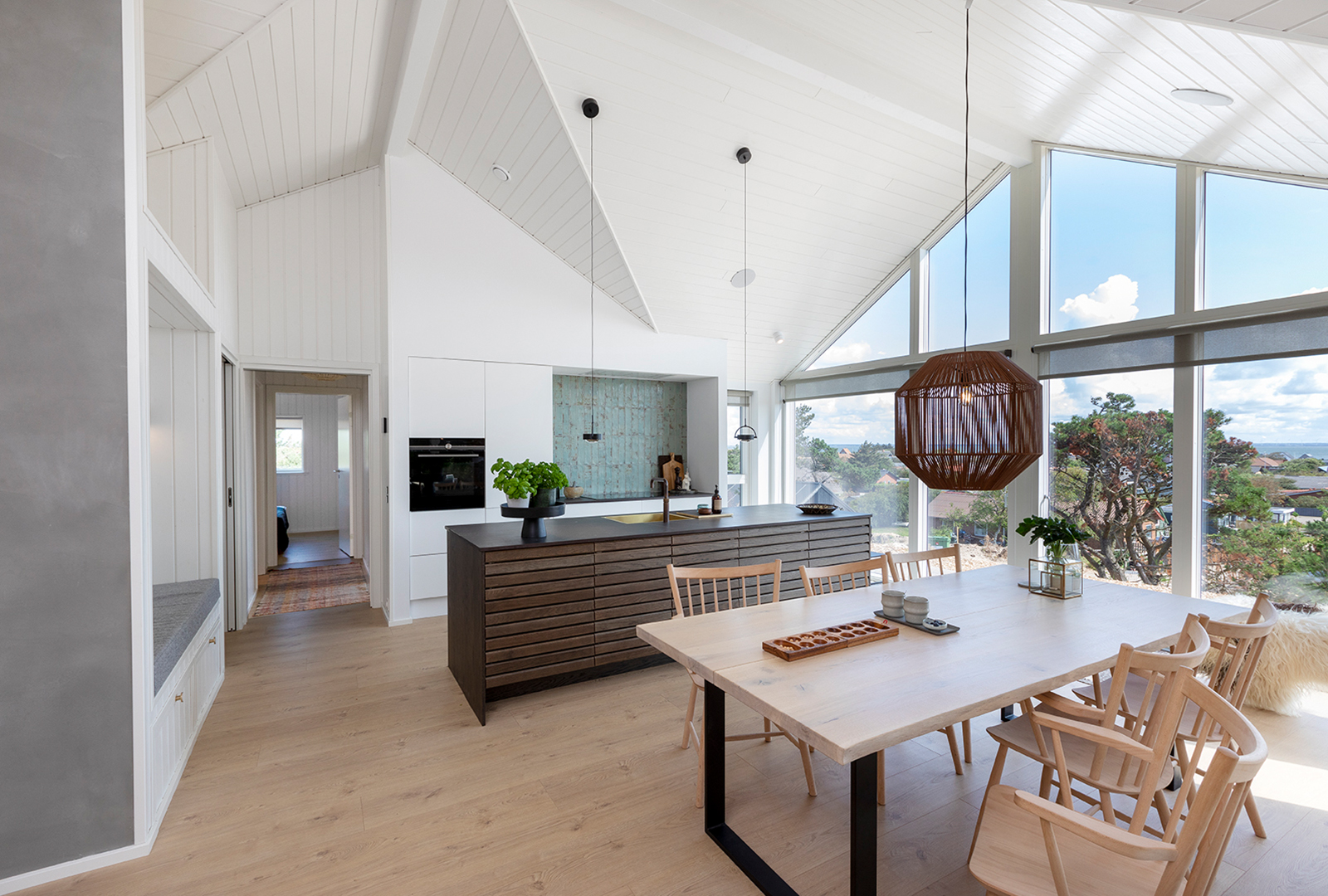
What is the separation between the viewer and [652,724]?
10.0 feet

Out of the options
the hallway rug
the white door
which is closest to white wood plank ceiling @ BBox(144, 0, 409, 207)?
the hallway rug

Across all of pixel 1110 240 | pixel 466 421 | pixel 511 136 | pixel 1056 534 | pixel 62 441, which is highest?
pixel 511 136

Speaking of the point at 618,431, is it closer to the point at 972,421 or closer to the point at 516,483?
the point at 516,483

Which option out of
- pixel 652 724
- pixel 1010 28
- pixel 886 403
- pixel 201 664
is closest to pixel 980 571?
pixel 652 724

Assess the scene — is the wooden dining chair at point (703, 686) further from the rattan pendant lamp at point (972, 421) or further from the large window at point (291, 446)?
the large window at point (291, 446)

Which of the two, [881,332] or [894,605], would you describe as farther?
[881,332]

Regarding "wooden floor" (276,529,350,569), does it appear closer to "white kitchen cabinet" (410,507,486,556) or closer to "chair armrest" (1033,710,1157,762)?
"white kitchen cabinet" (410,507,486,556)

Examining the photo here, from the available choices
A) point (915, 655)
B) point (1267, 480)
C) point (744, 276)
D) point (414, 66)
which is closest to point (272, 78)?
point (414, 66)

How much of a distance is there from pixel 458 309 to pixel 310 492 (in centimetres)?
663

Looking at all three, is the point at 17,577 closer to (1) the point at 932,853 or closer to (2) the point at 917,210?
(1) the point at 932,853

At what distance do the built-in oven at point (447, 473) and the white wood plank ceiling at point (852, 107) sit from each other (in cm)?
216

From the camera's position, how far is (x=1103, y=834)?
1.19 meters

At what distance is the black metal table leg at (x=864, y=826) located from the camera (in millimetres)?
1603

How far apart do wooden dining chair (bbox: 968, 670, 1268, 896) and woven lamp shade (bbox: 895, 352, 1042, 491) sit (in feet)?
2.54
